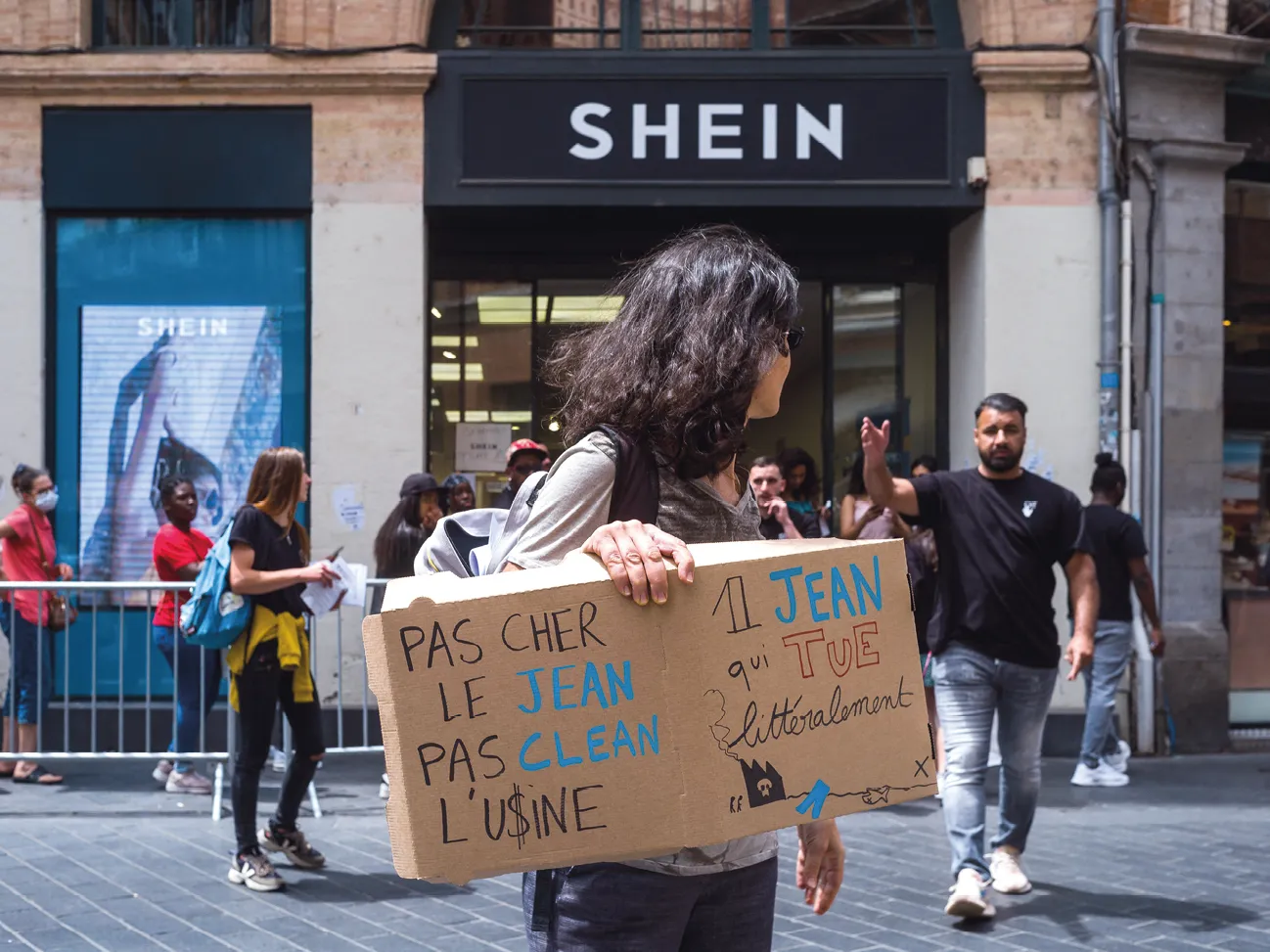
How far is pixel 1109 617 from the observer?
9.02 metres

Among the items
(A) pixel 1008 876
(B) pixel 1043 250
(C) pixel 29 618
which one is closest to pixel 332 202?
(C) pixel 29 618

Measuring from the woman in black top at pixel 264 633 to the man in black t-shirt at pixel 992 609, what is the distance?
2506 millimetres

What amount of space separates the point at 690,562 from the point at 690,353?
1.11 ft

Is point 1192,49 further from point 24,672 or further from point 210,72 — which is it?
point 24,672

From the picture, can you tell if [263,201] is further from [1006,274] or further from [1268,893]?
[1268,893]

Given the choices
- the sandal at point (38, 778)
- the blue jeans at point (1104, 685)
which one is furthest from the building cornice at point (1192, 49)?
the sandal at point (38, 778)

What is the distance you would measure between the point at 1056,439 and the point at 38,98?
731 cm

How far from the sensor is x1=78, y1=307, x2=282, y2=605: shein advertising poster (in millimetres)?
10164

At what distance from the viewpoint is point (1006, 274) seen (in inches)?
405

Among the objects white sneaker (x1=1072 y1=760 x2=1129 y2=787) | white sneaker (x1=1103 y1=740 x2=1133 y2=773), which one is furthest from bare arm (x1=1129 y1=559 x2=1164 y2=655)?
white sneaker (x1=1072 y1=760 x2=1129 y2=787)

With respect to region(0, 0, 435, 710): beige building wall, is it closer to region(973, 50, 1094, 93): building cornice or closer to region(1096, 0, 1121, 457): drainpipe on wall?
region(973, 50, 1094, 93): building cornice

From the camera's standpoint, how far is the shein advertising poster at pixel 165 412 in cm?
1016

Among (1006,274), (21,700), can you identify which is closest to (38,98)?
(21,700)

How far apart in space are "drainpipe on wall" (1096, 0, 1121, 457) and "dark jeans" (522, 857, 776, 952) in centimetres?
837
